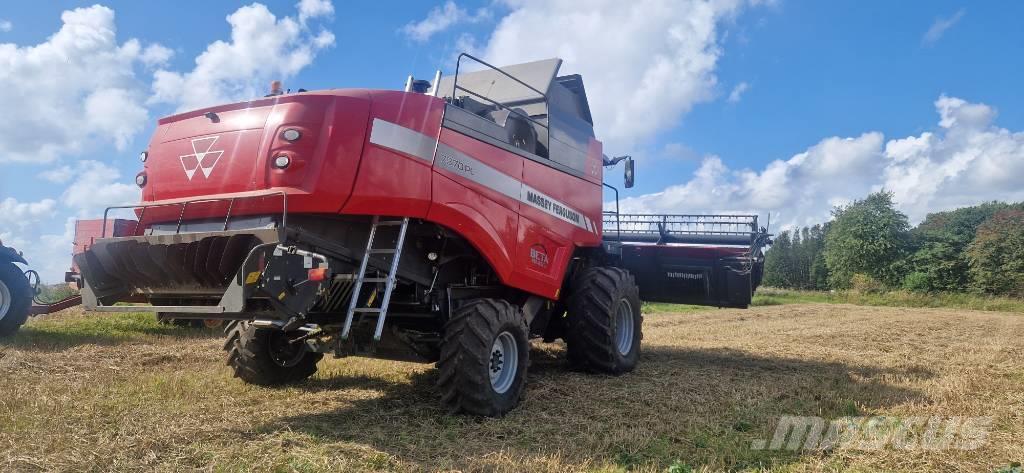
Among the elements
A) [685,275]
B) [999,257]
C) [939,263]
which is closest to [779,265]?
[939,263]

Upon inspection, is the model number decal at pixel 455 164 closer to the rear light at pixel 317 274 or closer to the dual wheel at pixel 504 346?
the dual wheel at pixel 504 346

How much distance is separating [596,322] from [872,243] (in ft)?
166

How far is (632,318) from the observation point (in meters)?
7.73

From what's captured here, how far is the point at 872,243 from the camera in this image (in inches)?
1975

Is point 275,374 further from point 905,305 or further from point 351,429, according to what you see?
point 905,305

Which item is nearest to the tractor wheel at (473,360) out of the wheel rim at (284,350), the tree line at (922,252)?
the wheel rim at (284,350)

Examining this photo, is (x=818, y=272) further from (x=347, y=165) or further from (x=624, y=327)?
(x=347, y=165)

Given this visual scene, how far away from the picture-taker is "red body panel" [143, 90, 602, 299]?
456 centimetres

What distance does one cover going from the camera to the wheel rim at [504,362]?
17.6 ft

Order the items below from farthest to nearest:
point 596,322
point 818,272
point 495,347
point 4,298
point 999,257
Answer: point 818,272
point 999,257
point 4,298
point 596,322
point 495,347

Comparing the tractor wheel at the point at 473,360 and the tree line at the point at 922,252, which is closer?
the tractor wheel at the point at 473,360

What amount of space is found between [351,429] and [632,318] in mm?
4032

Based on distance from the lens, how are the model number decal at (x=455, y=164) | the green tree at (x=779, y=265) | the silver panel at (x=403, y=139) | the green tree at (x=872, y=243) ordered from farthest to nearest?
the green tree at (x=779, y=265) → the green tree at (x=872, y=243) → the model number decal at (x=455, y=164) → the silver panel at (x=403, y=139)

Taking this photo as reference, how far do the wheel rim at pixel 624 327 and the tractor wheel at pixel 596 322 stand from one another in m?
0.23
